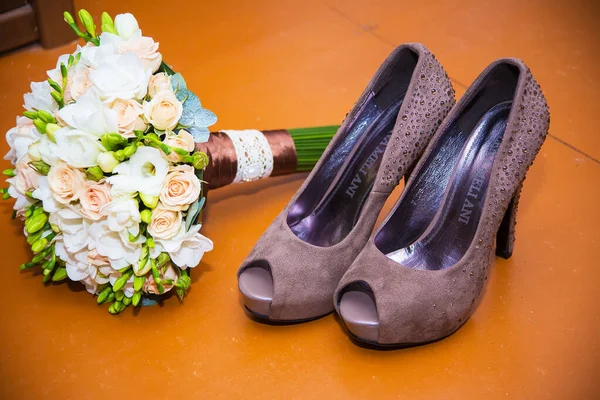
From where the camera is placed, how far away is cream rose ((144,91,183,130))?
4.24 feet

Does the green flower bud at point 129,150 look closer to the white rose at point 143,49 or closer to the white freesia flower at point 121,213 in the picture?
the white freesia flower at point 121,213

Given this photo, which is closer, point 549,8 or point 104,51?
point 104,51

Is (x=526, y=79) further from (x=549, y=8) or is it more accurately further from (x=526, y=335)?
(x=549, y=8)

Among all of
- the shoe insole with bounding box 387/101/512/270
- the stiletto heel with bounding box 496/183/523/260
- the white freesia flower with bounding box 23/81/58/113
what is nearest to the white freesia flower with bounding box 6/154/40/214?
the white freesia flower with bounding box 23/81/58/113

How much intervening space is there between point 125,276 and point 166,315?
14cm

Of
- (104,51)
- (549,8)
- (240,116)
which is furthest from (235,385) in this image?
(549,8)

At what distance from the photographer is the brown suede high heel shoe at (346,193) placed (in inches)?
52.1

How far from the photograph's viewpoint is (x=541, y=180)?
1.74m

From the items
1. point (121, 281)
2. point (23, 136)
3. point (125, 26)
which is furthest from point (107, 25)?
point (121, 281)

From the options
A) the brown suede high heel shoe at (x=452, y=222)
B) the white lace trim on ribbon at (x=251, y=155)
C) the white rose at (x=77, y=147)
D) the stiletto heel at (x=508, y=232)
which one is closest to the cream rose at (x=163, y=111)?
the white rose at (x=77, y=147)

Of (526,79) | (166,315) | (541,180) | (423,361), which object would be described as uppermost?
(526,79)

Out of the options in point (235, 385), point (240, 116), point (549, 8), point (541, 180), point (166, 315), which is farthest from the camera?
point (549, 8)

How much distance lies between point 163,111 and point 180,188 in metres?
0.14

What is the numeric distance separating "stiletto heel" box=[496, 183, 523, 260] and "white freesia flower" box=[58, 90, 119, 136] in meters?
0.78
